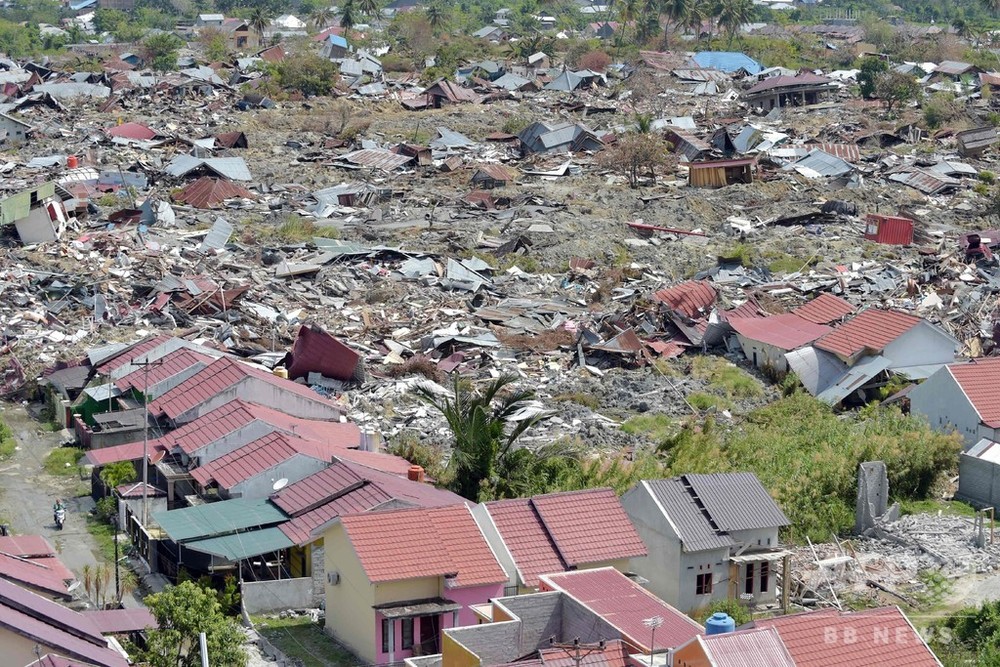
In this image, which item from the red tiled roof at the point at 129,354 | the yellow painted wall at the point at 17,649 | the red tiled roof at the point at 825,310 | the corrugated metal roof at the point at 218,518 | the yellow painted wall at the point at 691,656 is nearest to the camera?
the yellow painted wall at the point at 691,656

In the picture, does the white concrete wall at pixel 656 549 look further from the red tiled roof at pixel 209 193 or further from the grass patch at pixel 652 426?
the red tiled roof at pixel 209 193

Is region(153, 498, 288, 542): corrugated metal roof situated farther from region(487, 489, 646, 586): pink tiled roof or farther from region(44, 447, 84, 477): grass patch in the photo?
region(44, 447, 84, 477): grass patch

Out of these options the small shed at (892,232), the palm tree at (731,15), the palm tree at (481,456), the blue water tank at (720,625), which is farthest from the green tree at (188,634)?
the palm tree at (731,15)

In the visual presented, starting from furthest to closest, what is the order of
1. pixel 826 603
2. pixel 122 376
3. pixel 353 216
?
1. pixel 353 216
2. pixel 122 376
3. pixel 826 603

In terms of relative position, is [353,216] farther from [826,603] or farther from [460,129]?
[826,603]

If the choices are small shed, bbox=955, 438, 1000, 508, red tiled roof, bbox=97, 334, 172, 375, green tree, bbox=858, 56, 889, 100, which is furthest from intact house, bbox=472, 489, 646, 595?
green tree, bbox=858, 56, 889, 100

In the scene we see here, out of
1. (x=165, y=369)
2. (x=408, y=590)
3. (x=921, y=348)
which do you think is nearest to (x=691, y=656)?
(x=408, y=590)

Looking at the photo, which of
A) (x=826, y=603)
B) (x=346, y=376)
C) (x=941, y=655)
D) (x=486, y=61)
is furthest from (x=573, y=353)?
(x=486, y=61)
